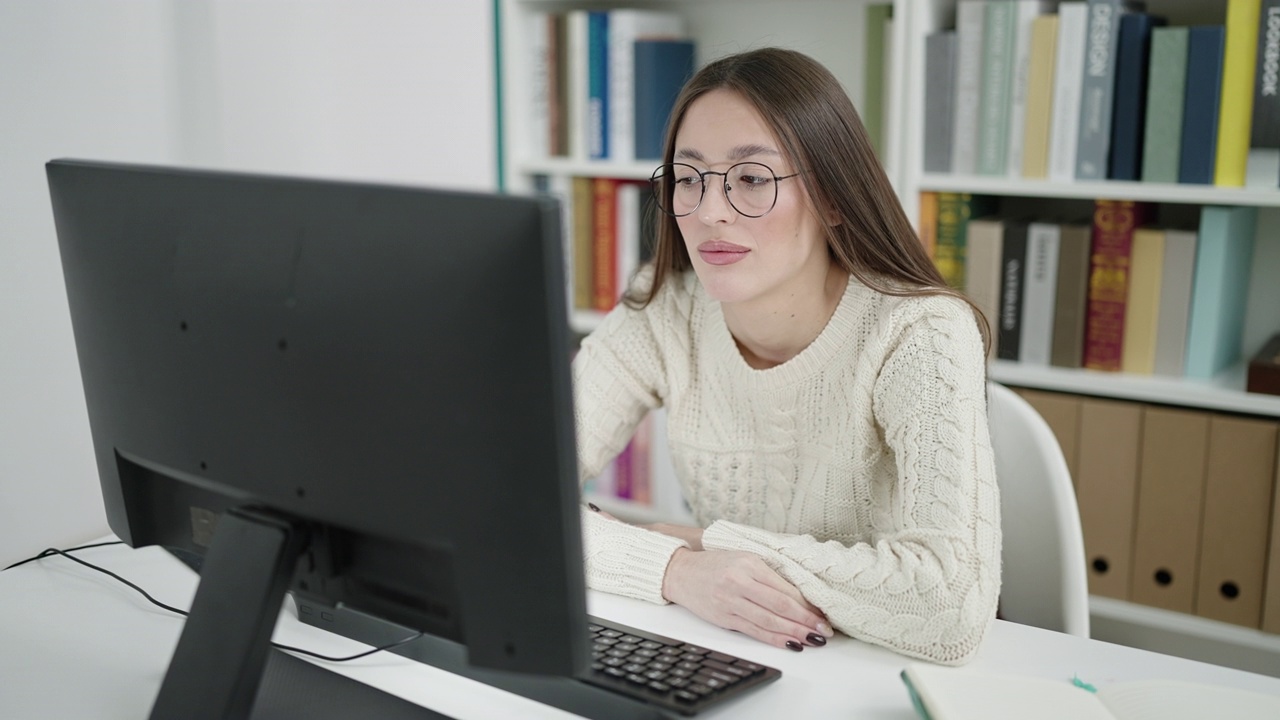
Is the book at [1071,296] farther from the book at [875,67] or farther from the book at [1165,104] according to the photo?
the book at [875,67]

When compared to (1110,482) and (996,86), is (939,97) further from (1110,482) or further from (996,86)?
(1110,482)

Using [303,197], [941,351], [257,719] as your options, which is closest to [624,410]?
[941,351]

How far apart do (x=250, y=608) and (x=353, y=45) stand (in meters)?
1.60

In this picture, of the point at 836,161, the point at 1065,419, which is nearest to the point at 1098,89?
the point at 1065,419

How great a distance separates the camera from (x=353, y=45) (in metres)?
2.22

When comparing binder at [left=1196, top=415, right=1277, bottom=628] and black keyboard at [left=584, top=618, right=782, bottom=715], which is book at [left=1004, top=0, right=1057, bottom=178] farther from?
black keyboard at [left=584, top=618, right=782, bottom=715]

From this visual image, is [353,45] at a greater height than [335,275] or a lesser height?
greater

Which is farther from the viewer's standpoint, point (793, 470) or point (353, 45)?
point (353, 45)

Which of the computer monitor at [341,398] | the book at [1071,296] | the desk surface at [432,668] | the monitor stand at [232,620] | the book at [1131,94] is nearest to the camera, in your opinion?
the computer monitor at [341,398]

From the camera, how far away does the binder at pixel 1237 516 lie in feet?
6.51

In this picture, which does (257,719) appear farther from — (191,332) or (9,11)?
(9,11)

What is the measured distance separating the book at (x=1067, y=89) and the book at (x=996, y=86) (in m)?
A: 0.08

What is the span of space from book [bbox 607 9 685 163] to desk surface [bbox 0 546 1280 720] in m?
1.54

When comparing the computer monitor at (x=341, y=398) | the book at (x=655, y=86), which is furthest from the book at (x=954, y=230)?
the computer monitor at (x=341, y=398)
